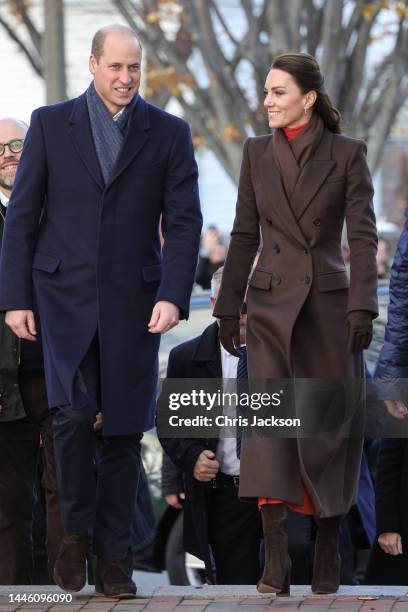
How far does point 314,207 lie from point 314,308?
380mm

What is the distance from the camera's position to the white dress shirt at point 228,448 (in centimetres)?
740

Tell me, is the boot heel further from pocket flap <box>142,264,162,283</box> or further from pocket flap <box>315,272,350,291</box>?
pocket flap <box>142,264,162,283</box>

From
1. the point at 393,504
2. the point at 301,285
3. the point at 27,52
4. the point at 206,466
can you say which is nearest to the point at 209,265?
the point at 27,52

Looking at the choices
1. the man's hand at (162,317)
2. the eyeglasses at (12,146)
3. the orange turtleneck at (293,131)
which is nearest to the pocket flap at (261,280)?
the man's hand at (162,317)

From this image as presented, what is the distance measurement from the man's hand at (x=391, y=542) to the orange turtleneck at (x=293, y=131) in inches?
68.8

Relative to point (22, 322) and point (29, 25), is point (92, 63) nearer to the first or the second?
point (22, 322)

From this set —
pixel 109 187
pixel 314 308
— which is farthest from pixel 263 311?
pixel 109 187

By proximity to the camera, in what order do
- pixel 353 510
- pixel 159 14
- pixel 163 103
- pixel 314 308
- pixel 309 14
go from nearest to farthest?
pixel 314 308, pixel 353 510, pixel 309 14, pixel 159 14, pixel 163 103

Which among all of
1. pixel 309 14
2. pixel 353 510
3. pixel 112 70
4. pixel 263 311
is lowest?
pixel 353 510

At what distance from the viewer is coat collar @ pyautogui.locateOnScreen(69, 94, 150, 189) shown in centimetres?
635

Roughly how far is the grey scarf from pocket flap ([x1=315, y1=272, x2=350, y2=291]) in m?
0.91

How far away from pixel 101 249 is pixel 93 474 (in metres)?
0.85

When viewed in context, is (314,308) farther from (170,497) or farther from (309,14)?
(309,14)

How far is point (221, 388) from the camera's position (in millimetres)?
7074
